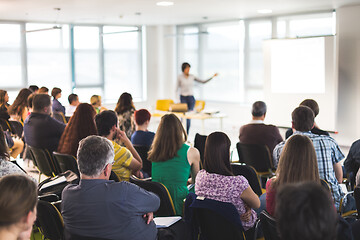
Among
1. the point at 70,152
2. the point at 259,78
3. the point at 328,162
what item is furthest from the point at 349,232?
the point at 259,78

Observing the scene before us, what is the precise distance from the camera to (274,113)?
10.3 metres

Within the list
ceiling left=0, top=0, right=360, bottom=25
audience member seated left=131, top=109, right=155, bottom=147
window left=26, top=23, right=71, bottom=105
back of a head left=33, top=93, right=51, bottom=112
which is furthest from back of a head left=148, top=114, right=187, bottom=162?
window left=26, top=23, right=71, bottom=105

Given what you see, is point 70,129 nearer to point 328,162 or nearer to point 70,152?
point 70,152

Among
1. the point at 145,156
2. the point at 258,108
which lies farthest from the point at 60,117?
the point at 258,108

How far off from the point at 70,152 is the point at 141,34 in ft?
31.5

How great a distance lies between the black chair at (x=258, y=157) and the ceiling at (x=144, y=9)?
4.09 meters

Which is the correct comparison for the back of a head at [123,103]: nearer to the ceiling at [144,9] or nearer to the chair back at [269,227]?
the ceiling at [144,9]

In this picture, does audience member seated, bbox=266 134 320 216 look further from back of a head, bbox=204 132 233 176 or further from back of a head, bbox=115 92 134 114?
back of a head, bbox=115 92 134 114

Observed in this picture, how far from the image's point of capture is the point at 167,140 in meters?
3.82

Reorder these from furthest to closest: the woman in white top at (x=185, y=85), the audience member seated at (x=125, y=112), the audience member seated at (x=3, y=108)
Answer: the woman in white top at (x=185, y=85) < the audience member seated at (x=3, y=108) < the audience member seated at (x=125, y=112)

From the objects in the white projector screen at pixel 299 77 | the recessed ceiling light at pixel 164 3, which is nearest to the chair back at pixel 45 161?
the recessed ceiling light at pixel 164 3

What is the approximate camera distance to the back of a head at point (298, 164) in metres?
2.76

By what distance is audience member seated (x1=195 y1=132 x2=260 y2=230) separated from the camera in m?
2.96

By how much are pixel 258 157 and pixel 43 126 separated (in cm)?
256
